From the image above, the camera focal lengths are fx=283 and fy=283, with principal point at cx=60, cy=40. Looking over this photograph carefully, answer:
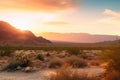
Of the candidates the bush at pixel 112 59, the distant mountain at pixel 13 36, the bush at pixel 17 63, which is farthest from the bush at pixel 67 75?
the distant mountain at pixel 13 36

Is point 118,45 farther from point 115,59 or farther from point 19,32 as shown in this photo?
point 19,32

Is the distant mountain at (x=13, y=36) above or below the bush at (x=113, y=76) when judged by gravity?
above

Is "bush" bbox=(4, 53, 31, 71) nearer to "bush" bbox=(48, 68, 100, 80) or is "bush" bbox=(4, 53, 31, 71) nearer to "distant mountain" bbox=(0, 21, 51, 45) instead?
"bush" bbox=(48, 68, 100, 80)

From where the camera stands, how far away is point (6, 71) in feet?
75.2

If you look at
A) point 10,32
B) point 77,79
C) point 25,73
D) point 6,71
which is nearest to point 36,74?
point 25,73

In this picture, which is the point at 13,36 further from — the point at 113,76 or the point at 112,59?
the point at 113,76

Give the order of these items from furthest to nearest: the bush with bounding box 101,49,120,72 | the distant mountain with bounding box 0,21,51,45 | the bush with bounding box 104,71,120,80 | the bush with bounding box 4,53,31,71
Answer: the distant mountain with bounding box 0,21,51,45, the bush with bounding box 4,53,31,71, the bush with bounding box 101,49,120,72, the bush with bounding box 104,71,120,80

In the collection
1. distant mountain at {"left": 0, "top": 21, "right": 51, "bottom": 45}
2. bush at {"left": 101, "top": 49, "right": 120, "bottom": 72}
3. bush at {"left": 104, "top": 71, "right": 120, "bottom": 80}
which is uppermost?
distant mountain at {"left": 0, "top": 21, "right": 51, "bottom": 45}

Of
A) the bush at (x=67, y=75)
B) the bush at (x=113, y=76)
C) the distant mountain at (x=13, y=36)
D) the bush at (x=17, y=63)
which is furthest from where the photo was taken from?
the distant mountain at (x=13, y=36)

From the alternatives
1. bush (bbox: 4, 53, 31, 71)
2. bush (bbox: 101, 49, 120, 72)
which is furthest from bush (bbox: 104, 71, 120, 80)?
bush (bbox: 4, 53, 31, 71)

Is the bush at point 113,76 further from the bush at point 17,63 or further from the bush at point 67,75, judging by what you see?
the bush at point 17,63

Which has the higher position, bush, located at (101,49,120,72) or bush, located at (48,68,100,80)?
bush, located at (101,49,120,72)

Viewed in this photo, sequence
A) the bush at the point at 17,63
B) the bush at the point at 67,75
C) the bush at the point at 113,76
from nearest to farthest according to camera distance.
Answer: the bush at the point at 67,75, the bush at the point at 113,76, the bush at the point at 17,63

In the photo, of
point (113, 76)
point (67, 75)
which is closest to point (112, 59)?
point (113, 76)
